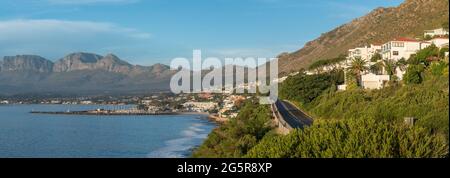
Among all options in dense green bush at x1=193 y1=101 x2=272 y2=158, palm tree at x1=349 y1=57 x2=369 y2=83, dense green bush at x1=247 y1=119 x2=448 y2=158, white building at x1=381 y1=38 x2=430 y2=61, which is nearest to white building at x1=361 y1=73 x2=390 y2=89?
palm tree at x1=349 y1=57 x2=369 y2=83

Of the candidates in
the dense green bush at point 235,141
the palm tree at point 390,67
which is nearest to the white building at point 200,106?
the palm tree at point 390,67

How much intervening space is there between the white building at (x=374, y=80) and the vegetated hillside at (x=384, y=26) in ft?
33.5

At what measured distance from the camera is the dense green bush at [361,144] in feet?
40.7

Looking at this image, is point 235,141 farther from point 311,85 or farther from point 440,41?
point 311,85

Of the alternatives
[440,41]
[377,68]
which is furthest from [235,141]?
[377,68]

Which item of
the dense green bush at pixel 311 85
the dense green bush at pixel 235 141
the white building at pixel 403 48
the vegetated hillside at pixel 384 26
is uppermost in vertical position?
the vegetated hillside at pixel 384 26

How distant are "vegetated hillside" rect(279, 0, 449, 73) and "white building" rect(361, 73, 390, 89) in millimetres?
10218

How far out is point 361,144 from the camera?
500 inches

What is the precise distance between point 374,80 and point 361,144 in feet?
77.8

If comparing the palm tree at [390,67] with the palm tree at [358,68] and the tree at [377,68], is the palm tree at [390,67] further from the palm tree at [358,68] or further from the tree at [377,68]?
the palm tree at [358,68]

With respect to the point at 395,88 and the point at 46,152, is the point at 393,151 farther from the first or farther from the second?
the point at 46,152

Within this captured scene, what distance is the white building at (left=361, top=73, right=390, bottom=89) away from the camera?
35.2 m
